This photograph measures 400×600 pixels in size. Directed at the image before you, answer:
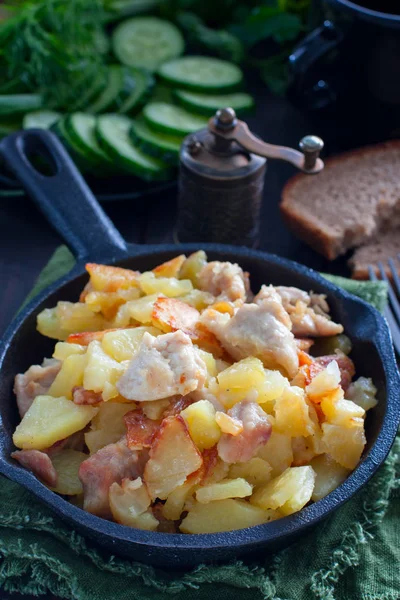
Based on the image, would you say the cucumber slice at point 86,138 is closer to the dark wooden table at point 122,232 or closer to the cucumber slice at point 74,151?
the cucumber slice at point 74,151

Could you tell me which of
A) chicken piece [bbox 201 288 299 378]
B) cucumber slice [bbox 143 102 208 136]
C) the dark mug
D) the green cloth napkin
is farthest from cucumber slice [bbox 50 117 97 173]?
the green cloth napkin

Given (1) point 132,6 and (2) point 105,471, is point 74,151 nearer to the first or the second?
(1) point 132,6

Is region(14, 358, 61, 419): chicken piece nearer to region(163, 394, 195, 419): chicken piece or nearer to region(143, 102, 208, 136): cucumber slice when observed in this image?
region(163, 394, 195, 419): chicken piece

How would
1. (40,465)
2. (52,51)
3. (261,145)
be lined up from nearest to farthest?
(40,465) < (261,145) < (52,51)

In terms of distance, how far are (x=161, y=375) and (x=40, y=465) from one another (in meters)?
0.45

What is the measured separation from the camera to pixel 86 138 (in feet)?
12.2

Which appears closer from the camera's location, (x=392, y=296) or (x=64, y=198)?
(x=64, y=198)

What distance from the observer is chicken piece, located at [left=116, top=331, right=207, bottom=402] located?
6.90 feet

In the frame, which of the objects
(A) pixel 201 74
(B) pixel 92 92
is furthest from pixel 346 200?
(B) pixel 92 92

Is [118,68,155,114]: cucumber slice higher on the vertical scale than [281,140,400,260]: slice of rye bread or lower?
higher

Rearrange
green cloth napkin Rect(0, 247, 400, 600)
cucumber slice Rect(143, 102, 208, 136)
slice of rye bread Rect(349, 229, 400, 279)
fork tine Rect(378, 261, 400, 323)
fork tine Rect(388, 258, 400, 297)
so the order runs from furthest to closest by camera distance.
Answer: cucumber slice Rect(143, 102, 208, 136) < slice of rye bread Rect(349, 229, 400, 279) < fork tine Rect(388, 258, 400, 297) < fork tine Rect(378, 261, 400, 323) < green cloth napkin Rect(0, 247, 400, 600)

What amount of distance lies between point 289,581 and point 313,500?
288 millimetres

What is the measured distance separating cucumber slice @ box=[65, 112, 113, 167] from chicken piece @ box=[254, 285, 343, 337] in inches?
60.1

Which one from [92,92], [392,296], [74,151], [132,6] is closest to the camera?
[392,296]
